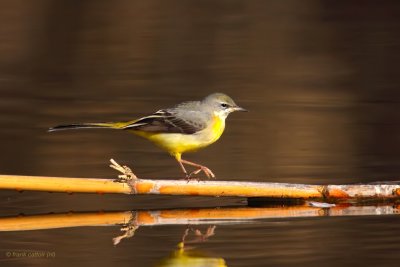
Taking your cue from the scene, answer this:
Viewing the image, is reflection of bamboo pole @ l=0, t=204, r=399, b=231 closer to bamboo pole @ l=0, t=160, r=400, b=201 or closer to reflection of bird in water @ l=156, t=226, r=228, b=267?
bamboo pole @ l=0, t=160, r=400, b=201

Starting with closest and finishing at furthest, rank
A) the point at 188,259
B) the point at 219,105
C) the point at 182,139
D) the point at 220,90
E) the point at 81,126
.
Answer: the point at 188,259 → the point at 81,126 → the point at 182,139 → the point at 219,105 → the point at 220,90

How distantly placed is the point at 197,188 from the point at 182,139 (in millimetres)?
962

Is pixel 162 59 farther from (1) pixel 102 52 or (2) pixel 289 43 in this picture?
(2) pixel 289 43

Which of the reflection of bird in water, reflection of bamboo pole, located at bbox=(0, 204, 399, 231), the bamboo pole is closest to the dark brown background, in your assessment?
the reflection of bird in water

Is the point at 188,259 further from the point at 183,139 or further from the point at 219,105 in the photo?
the point at 219,105

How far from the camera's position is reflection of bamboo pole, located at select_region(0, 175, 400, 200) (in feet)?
27.1

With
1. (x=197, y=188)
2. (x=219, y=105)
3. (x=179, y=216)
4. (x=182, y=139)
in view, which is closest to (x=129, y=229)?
(x=179, y=216)

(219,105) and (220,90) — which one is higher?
(220,90)

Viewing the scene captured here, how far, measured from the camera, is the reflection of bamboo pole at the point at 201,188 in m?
8.26

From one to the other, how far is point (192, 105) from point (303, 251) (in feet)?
8.29

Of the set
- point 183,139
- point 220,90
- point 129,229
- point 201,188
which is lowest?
point 129,229

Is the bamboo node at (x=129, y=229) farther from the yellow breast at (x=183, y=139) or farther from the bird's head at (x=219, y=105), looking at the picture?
the bird's head at (x=219, y=105)

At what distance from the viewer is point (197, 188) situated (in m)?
8.53

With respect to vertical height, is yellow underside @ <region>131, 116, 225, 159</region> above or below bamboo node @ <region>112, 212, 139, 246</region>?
above
